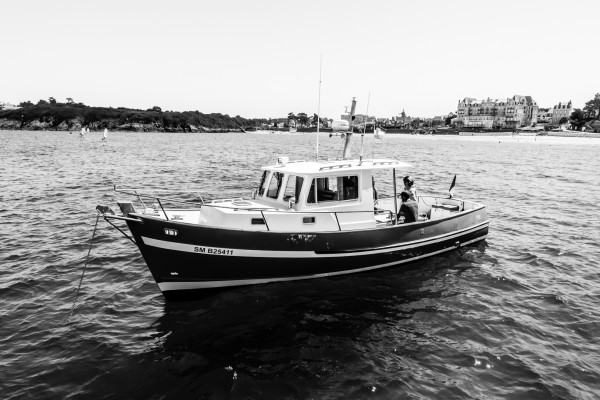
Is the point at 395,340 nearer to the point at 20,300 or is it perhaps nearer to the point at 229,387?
the point at 229,387

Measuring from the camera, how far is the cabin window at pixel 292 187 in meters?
12.1

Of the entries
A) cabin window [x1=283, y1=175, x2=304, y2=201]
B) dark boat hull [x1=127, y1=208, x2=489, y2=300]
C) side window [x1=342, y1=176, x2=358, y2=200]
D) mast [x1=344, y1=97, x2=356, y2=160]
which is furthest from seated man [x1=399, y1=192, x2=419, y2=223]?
cabin window [x1=283, y1=175, x2=304, y2=201]

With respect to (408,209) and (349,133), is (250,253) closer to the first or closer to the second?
(408,209)

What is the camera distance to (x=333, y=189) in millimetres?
12336

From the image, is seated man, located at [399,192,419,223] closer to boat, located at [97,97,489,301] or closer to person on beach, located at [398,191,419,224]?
person on beach, located at [398,191,419,224]

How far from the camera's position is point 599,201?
1009 inches

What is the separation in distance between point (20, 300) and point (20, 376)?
3.83m

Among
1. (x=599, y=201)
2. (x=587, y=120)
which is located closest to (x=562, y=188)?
(x=599, y=201)

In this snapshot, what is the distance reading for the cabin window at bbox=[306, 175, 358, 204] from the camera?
11.9 meters

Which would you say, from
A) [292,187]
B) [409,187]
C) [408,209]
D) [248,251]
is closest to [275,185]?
[292,187]

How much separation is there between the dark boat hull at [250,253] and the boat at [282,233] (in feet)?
0.09

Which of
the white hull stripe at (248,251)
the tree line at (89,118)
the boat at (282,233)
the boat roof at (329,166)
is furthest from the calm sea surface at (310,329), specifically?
the tree line at (89,118)

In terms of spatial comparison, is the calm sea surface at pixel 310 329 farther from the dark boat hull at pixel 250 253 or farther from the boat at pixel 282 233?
the boat at pixel 282 233

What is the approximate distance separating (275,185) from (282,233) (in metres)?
A: 2.55
